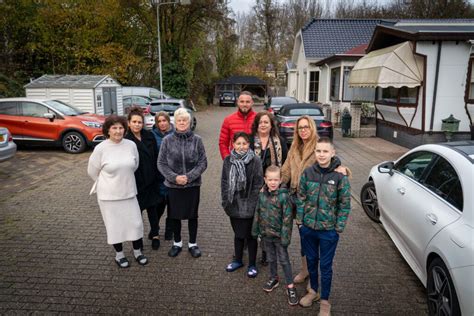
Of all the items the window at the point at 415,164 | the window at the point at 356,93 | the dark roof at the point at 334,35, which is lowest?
the window at the point at 415,164

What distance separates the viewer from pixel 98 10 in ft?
79.0

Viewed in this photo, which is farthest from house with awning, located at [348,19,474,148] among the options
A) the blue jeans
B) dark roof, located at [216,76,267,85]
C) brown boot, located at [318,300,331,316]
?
dark roof, located at [216,76,267,85]

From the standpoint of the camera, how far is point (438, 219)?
3139mm

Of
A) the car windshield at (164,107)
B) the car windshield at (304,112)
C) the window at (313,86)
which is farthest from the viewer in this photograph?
the window at (313,86)

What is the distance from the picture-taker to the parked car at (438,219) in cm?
269

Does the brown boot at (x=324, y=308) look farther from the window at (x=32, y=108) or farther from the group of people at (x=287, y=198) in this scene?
the window at (x=32, y=108)

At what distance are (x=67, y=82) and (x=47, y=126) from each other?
3.86 m

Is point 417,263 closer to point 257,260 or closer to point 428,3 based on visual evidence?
point 257,260

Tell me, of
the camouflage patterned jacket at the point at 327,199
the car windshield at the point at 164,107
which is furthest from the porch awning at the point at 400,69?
the camouflage patterned jacket at the point at 327,199

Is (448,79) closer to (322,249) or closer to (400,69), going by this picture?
(400,69)

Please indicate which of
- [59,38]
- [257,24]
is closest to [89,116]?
[59,38]

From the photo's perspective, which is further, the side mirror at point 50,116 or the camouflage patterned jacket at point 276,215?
the side mirror at point 50,116

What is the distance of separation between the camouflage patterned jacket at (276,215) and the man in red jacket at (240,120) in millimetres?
1030

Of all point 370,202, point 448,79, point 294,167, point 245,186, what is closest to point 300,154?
point 294,167
